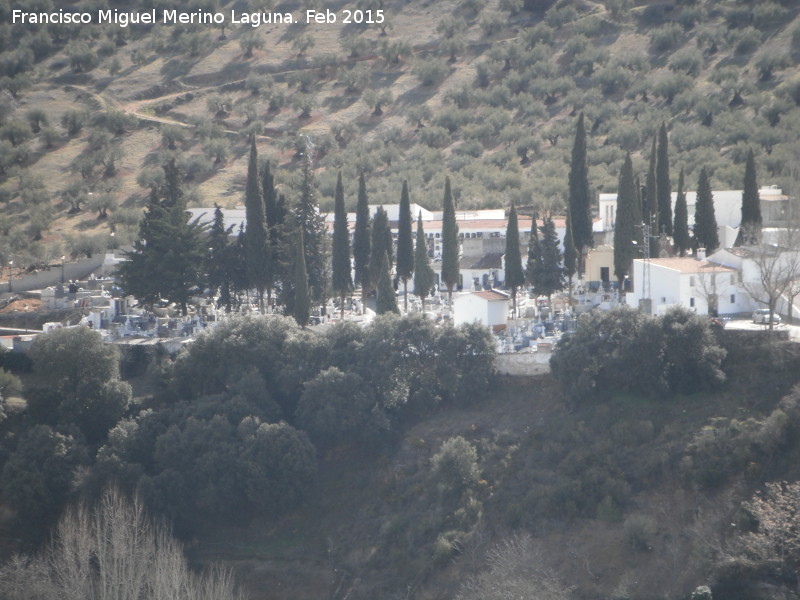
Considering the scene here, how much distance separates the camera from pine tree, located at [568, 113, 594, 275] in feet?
133

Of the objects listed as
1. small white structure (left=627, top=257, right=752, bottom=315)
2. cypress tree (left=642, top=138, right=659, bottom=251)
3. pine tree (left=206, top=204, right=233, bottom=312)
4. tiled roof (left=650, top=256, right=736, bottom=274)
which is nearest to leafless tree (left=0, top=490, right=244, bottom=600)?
pine tree (left=206, top=204, right=233, bottom=312)

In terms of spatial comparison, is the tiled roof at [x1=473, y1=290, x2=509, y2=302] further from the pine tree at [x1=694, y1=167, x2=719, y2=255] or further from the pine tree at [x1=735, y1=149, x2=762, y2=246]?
the pine tree at [x1=735, y1=149, x2=762, y2=246]

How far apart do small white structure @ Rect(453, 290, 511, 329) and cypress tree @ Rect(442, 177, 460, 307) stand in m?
2.67

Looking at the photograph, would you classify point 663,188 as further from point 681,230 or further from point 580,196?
point 580,196

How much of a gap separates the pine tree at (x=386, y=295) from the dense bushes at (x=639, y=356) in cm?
701

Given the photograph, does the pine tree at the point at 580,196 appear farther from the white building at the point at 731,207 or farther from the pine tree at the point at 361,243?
the pine tree at the point at 361,243

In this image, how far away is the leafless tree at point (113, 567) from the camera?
85.3 feet

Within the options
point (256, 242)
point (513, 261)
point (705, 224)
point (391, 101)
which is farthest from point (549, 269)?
point (391, 101)

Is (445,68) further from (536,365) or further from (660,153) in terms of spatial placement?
(536,365)

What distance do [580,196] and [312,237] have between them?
9211mm

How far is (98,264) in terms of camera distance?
50969 millimetres

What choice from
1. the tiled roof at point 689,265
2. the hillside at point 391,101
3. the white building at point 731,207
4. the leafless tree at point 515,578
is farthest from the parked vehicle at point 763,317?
the hillside at point 391,101

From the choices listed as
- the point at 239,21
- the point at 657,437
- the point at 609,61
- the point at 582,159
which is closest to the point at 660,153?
the point at 582,159

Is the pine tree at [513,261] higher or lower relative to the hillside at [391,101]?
lower
